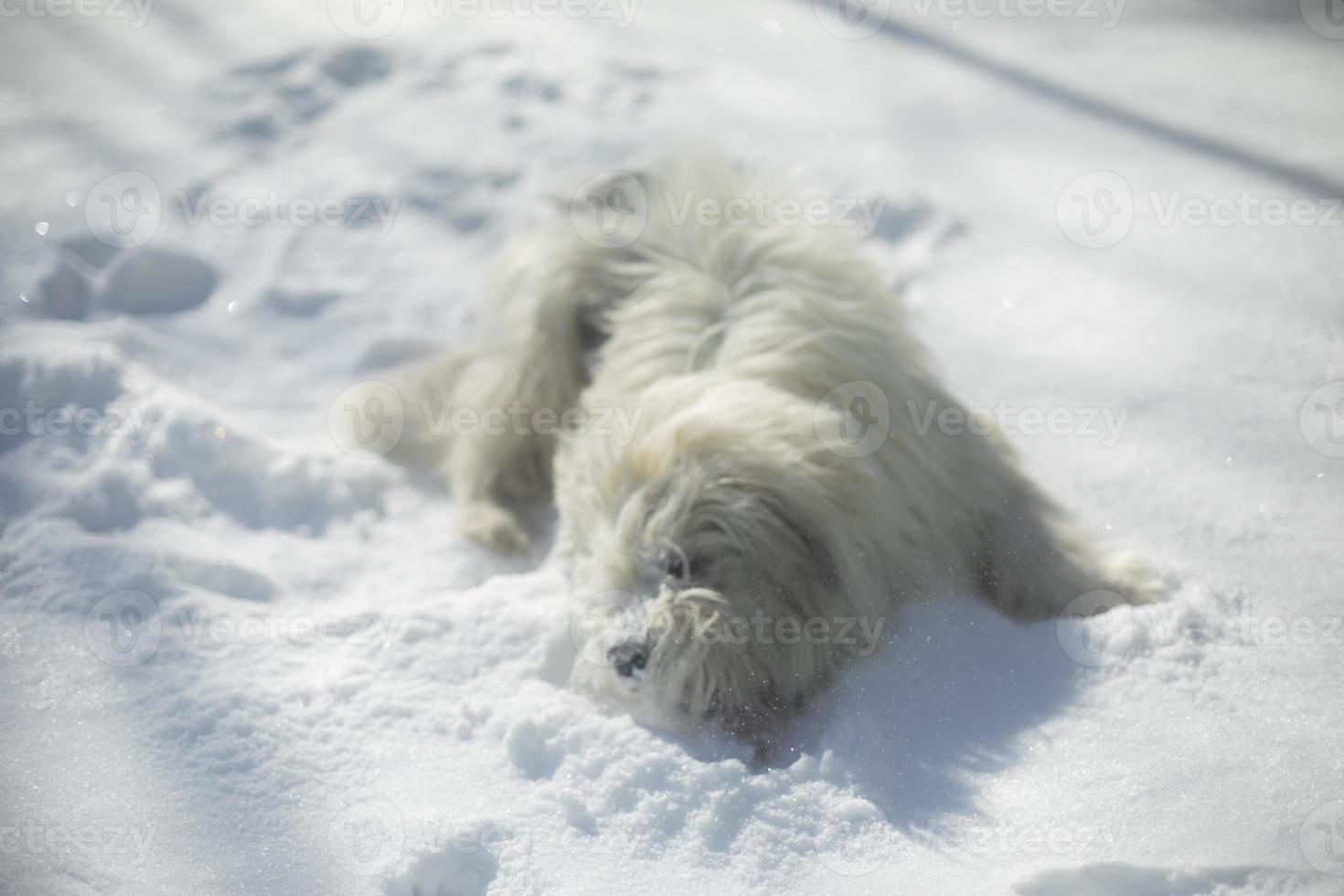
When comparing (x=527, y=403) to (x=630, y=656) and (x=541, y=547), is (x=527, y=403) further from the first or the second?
Answer: (x=630, y=656)

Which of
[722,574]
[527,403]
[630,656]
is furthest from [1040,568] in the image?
[527,403]

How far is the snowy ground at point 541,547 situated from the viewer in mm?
2199

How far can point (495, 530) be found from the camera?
10.5 ft

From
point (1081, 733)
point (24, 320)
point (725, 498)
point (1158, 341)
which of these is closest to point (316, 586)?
point (725, 498)

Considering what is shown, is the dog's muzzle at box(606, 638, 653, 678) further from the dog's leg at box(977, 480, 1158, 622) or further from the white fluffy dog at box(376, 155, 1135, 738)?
the dog's leg at box(977, 480, 1158, 622)

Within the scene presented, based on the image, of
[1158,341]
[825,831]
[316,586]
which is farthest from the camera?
[1158,341]

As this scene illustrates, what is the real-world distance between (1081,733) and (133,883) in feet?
6.41

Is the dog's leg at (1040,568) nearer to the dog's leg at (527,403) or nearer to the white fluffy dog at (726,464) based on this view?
the white fluffy dog at (726,464)

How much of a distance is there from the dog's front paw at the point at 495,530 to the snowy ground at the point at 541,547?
73 millimetres

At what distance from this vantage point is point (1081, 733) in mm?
2385

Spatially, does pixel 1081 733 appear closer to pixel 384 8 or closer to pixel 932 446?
pixel 932 446

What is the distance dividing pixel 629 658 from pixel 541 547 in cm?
86

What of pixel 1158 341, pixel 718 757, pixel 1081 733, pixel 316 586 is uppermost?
pixel 1158 341

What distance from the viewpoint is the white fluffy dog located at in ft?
8.49
